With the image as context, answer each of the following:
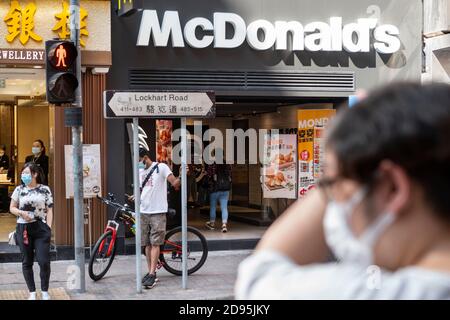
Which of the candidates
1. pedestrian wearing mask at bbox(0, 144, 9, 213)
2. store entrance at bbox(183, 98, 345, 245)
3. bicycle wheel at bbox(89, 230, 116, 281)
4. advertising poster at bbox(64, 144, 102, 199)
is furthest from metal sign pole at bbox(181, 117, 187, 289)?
pedestrian wearing mask at bbox(0, 144, 9, 213)

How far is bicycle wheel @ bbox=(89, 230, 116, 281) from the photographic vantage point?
403 inches

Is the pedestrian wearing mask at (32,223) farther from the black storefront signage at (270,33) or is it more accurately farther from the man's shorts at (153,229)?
the black storefront signage at (270,33)

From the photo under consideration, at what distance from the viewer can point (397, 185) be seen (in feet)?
4.43

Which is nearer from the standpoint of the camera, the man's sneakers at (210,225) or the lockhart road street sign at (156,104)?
the lockhart road street sign at (156,104)

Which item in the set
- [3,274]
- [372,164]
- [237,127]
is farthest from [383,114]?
[237,127]

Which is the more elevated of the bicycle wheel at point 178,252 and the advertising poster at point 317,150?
the advertising poster at point 317,150

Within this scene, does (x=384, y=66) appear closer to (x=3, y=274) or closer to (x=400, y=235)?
(x=3, y=274)

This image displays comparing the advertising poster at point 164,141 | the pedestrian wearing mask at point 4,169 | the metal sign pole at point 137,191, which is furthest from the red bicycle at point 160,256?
the pedestrian wearing mask at point 4,169

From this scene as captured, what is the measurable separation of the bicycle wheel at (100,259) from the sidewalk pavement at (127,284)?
4.7 inches

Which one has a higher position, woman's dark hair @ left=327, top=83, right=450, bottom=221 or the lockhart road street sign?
the lockhart road street sign

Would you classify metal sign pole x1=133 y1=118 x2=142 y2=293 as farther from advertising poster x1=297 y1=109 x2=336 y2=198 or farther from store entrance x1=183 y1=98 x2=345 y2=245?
advertising poster x1=297 y1=109 x2=336 y2=198

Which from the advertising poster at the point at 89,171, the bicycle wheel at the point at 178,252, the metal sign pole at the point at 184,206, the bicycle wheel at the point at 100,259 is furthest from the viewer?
the advertising poster at the point at 89,171

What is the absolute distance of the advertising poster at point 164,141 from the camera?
47.1ft

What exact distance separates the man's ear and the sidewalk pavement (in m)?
8.01
